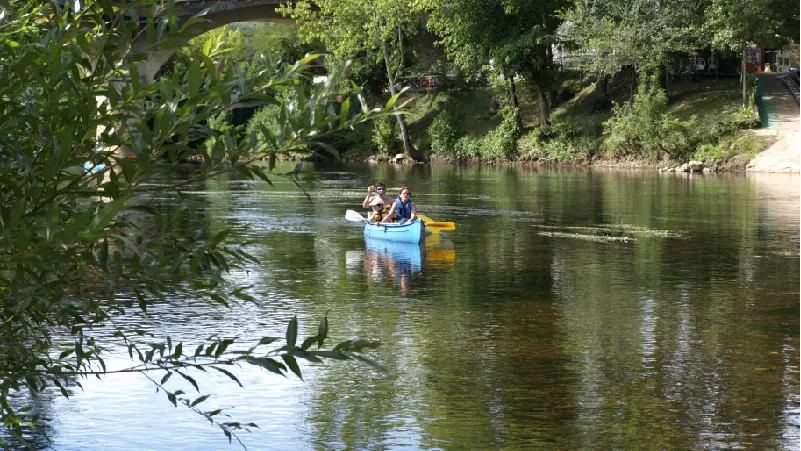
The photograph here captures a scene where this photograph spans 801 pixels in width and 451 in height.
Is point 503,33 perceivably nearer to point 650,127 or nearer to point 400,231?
point 650,127

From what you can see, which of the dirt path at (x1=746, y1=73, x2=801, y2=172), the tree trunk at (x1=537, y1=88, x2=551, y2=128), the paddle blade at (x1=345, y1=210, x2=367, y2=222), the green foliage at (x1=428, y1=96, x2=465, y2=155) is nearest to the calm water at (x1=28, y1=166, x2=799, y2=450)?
the paddle blade at (x1=345, y1=210, x2=367, y2=222)

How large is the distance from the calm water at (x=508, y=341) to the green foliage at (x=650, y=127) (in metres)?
23.7

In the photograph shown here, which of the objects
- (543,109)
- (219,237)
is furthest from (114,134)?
(543,109)

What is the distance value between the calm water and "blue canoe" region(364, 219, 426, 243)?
357mm

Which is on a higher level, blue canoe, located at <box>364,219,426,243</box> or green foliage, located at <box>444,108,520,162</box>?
green foliage, located at <box>444,108,520,162</box>

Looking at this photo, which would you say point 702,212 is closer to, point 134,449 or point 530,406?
point 530,406

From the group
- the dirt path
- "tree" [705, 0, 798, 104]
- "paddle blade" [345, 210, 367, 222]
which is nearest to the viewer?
"paddle blade" [345, 210, 367, 222]

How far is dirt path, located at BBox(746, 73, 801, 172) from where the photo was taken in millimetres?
46344

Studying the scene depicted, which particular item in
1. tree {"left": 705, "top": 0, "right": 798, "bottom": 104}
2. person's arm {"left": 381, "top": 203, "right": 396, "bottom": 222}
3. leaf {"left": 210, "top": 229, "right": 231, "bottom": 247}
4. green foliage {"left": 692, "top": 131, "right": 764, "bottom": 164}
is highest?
tree {"left": 705, "top": 0, "right": 798, "bottom": 104}

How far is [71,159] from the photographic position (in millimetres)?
4625

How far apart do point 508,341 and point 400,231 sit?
10.5 meters

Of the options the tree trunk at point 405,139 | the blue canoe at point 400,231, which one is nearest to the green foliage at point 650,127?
the tree trunk at point 405,139

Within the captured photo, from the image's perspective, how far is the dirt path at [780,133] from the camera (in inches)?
1825

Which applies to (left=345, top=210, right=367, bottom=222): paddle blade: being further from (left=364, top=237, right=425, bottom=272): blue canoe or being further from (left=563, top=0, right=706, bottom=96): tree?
(left=563, top=0, right=706, bottom=96): tree
